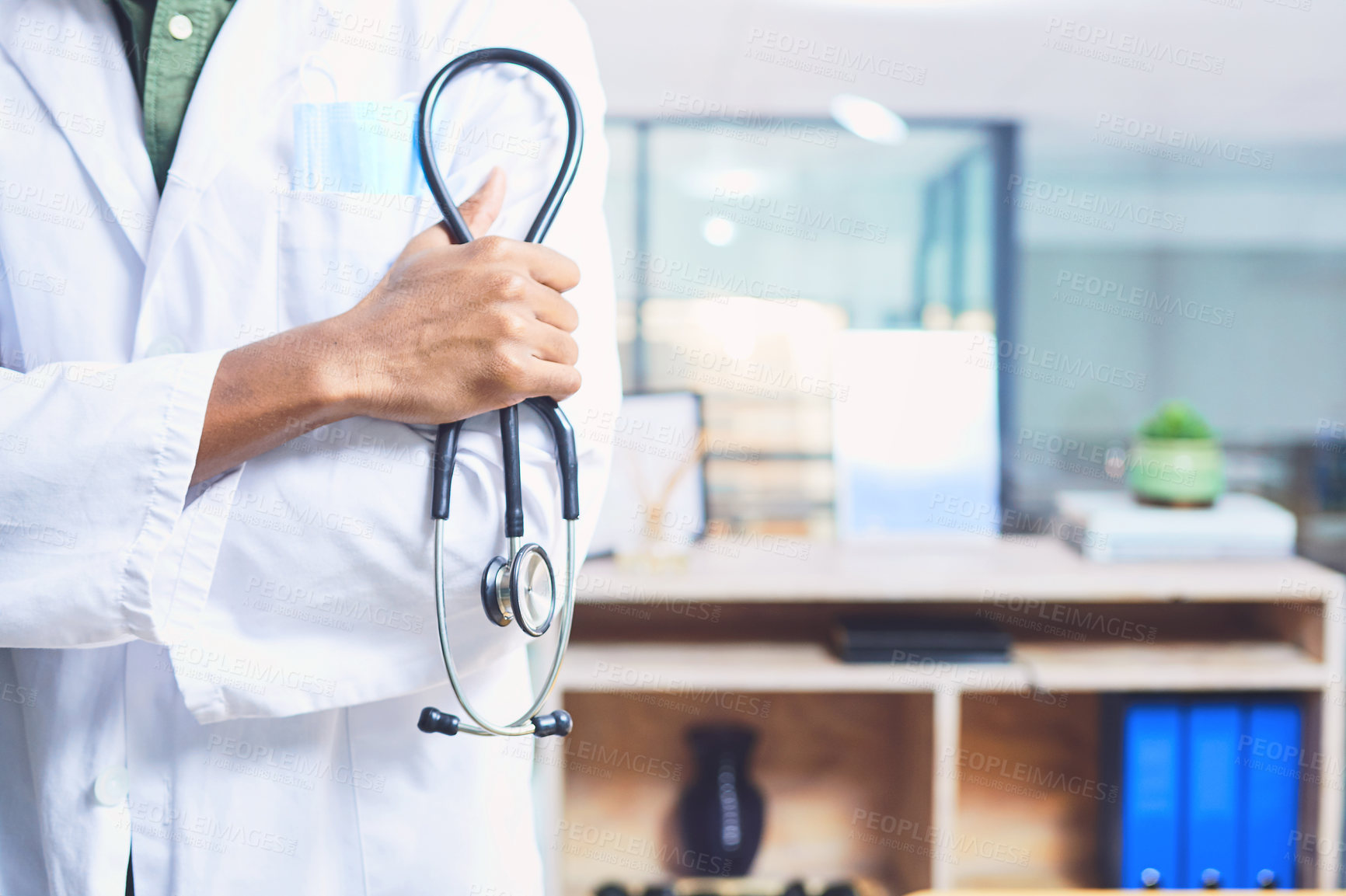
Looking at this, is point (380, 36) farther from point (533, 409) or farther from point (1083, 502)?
point (1083, 502)

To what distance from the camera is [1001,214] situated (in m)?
3.70

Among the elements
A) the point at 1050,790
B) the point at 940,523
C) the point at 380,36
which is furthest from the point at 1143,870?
the point at 380,36

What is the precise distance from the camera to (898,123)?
12.1ft

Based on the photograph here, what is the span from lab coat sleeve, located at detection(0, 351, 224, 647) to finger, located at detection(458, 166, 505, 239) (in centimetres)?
22

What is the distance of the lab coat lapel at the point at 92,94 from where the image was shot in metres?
0.81

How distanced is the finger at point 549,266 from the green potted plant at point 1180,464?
60.8 inches

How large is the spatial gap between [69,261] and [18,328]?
7 cm
